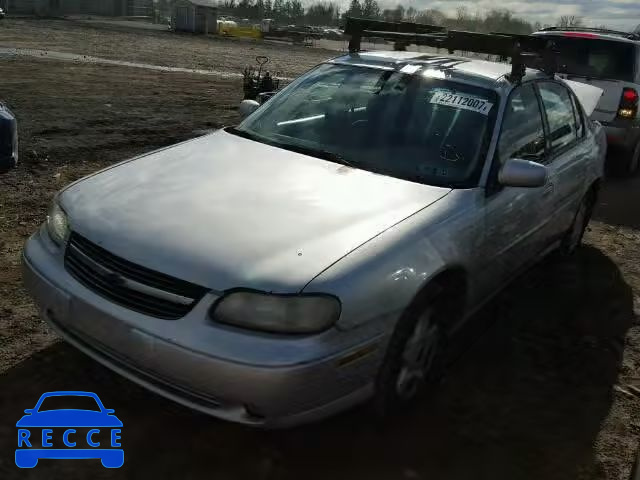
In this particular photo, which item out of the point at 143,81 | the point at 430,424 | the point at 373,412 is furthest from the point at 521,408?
the point at 143,81

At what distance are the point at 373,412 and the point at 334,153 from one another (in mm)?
1432

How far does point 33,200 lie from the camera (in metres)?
5.56

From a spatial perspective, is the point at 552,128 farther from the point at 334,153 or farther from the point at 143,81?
the point at 143,81

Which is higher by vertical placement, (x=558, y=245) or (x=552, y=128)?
(x=552, y=128)

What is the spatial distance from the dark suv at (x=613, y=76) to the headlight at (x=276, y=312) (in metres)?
6.59

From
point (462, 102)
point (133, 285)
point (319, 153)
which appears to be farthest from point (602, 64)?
point (133, 285)

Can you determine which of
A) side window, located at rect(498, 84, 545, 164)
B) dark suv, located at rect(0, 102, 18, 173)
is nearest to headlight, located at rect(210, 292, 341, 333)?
side window, located at rect(498, 84, 545, 164)

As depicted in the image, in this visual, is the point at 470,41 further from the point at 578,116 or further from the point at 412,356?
the point at 412,356

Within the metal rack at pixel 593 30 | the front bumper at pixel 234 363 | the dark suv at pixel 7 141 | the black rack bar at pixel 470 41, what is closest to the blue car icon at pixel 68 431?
the front bumper at pixel 234 363

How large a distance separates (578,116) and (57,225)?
12.3 feet

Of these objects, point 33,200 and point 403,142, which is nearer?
point 403,142

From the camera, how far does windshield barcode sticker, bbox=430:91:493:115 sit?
358cm

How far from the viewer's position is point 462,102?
3619mm

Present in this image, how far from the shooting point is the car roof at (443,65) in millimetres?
3768
